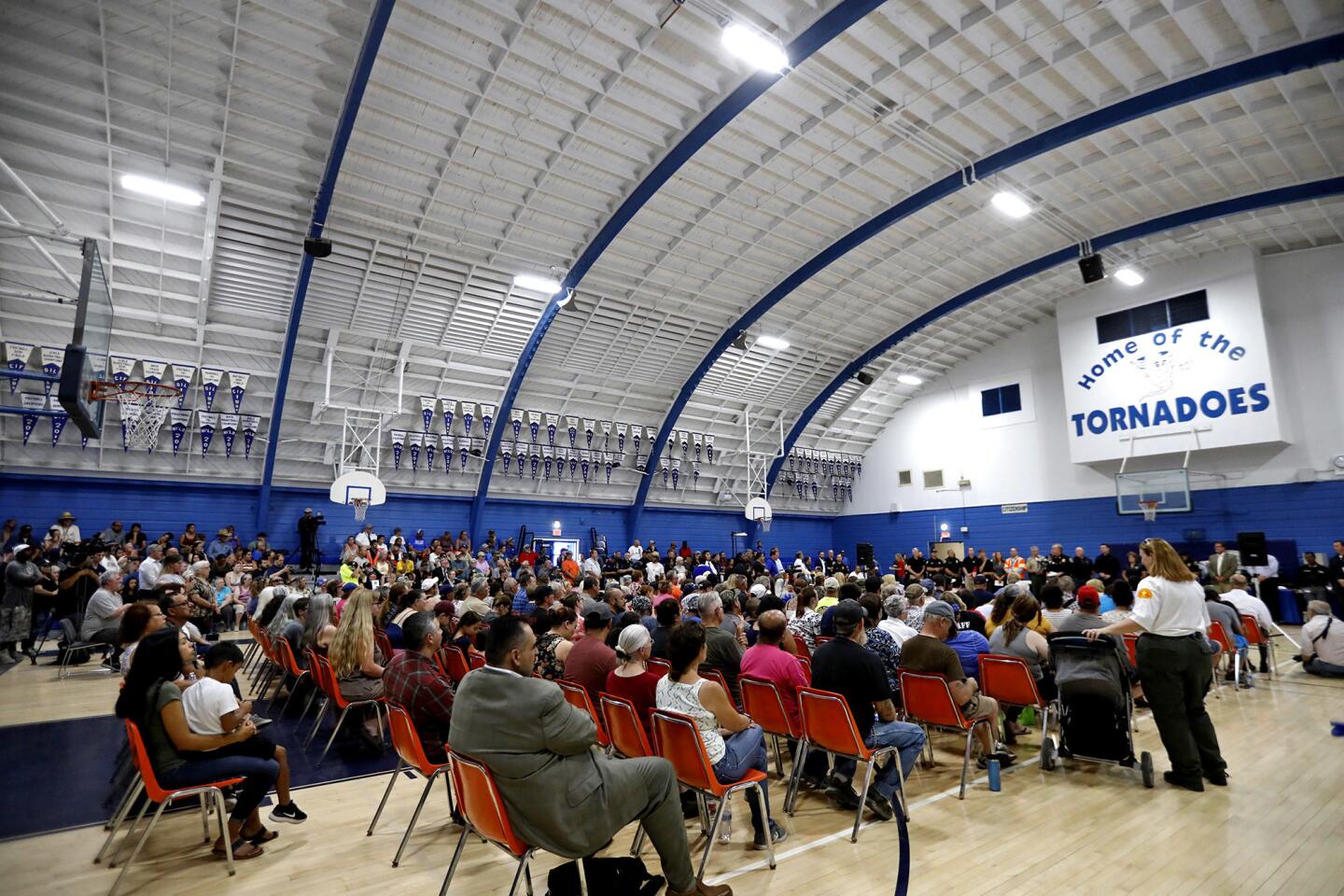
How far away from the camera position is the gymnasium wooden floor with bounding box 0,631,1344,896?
10.3 feet

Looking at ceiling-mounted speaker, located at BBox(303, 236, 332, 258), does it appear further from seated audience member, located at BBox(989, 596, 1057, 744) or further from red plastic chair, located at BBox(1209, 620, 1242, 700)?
red plastic chair, located at BBox(1209, 620, 1242, 700)

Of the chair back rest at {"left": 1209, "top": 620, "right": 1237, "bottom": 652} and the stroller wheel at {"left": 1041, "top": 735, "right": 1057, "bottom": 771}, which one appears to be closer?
the stroller wheel at {"left": 1041, "top": 735, "right": 1057, "bottom": 771}

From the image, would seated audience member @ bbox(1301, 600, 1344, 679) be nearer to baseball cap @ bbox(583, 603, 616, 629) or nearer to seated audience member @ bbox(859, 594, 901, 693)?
seated audience member @ bbox(859, 594, 901, 693)

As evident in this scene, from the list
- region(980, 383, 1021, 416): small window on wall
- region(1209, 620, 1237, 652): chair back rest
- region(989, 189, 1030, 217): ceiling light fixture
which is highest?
region(989, 189, 1030, 217): ceiling light fixture

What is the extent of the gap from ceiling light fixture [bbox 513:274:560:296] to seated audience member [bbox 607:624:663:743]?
1098cm

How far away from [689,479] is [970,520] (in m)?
9.23

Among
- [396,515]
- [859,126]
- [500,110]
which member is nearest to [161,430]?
Answer: [396,515]

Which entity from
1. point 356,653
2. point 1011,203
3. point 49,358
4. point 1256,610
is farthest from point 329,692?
point 1011,203

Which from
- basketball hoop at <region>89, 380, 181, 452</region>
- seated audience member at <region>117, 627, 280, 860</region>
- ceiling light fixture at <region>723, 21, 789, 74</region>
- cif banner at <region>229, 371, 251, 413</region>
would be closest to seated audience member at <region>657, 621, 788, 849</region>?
seated audience member at <region>117, 627, 280, 860</region>

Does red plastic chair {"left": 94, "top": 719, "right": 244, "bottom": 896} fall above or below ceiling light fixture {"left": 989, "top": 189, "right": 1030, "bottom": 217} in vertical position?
below

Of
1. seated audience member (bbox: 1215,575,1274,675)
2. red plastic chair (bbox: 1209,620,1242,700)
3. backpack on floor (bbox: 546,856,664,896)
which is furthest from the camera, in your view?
seated audience member (bbox: 1215,575,1274,675)

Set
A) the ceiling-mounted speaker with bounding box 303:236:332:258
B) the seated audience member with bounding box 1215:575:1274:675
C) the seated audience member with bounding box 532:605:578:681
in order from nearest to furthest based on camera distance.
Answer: the seated audience member with bounding box 532:605:578:681
the seated audience member with bounding box 1215:575:1274:675
the ceiling-mounted speaker with bounding box 303:236:332:258

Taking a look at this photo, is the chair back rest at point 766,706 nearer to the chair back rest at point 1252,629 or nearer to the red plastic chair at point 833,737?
the red plastic chair at point 833,737

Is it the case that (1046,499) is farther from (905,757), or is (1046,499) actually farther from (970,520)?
(905,757)
